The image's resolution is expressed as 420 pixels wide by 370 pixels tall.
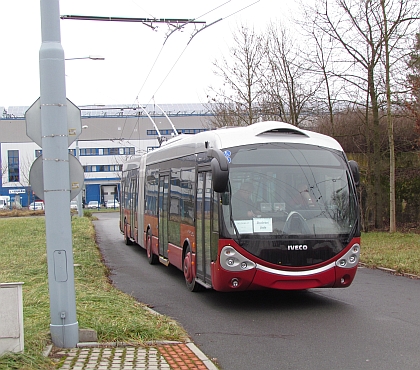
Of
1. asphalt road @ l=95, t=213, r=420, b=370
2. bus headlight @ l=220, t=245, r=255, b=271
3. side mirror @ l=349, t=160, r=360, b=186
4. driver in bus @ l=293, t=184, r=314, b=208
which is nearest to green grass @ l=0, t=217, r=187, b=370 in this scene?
asphalt road @ l=95, t=213, r=420, b=370

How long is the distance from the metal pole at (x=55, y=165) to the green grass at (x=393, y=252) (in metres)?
9.10

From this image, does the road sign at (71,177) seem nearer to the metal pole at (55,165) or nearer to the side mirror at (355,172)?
the metal pole at (55,165)

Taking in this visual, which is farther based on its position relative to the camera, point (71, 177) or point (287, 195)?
point (287, 195)

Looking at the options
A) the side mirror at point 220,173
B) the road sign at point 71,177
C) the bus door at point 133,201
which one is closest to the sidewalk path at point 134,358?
the road sign at point 71,177

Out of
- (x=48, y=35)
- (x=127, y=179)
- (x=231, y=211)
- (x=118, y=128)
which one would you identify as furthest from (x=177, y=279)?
(x=118, y=128)

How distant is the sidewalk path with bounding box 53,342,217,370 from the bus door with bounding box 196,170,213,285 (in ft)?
10.8

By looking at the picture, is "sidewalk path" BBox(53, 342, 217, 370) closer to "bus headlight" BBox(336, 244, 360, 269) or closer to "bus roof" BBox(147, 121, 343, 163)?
"bus headlight" BBox(336, 244, 360, 269)

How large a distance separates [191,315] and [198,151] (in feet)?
10.7

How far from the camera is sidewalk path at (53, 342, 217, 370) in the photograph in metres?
6.21

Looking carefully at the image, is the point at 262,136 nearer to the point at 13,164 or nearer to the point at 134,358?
the point at 134,358

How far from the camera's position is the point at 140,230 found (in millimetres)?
19609

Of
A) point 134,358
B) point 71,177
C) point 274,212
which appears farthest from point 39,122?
point 274,212

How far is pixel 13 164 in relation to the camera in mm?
79812

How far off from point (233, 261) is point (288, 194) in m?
1.40
